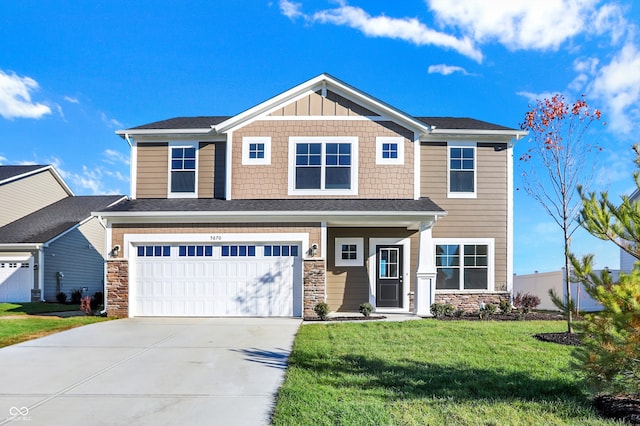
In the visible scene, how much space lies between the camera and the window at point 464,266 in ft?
51.4

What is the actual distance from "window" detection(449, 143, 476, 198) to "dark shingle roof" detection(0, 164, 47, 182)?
21262 millimetres

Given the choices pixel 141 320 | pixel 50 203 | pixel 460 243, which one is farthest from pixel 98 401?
pixel 50 203

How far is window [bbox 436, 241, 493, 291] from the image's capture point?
51.4 feet

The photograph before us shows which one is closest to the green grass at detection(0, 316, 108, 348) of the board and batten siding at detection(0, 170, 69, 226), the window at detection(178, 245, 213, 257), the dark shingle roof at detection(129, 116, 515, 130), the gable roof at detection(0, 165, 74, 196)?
the window at detection(178, 245, 213, 257)

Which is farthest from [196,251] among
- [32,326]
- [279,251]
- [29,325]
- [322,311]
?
[29,325]

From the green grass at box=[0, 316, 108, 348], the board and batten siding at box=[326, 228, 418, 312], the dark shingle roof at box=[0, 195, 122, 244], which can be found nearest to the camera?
the green grass at box=[0, 316, 108, 348]

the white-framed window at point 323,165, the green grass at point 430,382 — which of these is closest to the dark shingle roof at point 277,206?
the white-framed window at point 323,165

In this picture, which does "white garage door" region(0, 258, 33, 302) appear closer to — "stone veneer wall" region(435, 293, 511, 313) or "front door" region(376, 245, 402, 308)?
"front door" region(376, 245, 402, 308)

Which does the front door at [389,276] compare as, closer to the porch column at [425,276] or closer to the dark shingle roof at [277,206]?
the porch column at [425,276]

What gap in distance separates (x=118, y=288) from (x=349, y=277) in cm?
700

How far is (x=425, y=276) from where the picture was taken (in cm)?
1423

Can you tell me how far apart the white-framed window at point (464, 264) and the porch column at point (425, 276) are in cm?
136

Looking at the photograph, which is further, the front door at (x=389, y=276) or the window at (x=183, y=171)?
the window at (x=183, y=171)

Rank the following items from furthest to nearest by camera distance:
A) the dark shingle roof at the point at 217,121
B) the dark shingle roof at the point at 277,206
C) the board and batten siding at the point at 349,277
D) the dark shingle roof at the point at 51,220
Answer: the dark shingle roof at the point at 51,220 < the dark shingle roof at the point at 217,121 < the board and batten siding at the point at 349,277 < the dark shingle roof at the point at 277,206
